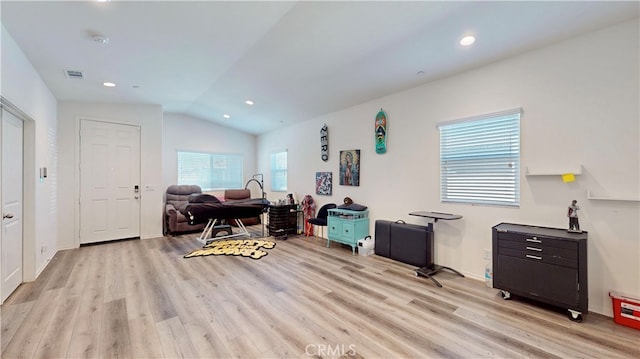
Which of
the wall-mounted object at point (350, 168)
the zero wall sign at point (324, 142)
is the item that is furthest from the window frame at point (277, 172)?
the wall-mounted object at point (350, 168)

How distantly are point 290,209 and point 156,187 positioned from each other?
287 centimetres

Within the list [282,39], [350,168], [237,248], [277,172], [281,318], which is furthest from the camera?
[277,172]

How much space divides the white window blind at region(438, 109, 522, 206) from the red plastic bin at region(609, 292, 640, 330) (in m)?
1.12

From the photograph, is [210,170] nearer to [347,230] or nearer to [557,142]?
[347,230]

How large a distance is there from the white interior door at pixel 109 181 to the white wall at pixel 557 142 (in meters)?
5.18

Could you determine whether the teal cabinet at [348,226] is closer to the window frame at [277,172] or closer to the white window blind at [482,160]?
the white window blind at [482,160]

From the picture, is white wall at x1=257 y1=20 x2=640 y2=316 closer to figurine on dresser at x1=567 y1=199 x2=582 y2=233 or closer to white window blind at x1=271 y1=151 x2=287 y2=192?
figurine on dresser at x1=567 y1=199 x2=582 y2=233

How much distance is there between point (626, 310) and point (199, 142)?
7960 mm

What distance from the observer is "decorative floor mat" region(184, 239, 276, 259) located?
171 inches

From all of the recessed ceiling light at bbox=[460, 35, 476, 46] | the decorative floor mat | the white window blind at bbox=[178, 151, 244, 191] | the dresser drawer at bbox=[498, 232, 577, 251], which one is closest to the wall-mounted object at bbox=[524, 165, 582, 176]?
the dresser drawer at bbox=[498, 232, 577, 251]

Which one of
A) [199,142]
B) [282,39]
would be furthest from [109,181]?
[282,39]

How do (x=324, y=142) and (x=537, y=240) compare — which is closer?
(x=537, y=240)

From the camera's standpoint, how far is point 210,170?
741 centimetres

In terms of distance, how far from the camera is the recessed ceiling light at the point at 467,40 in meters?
2.68
